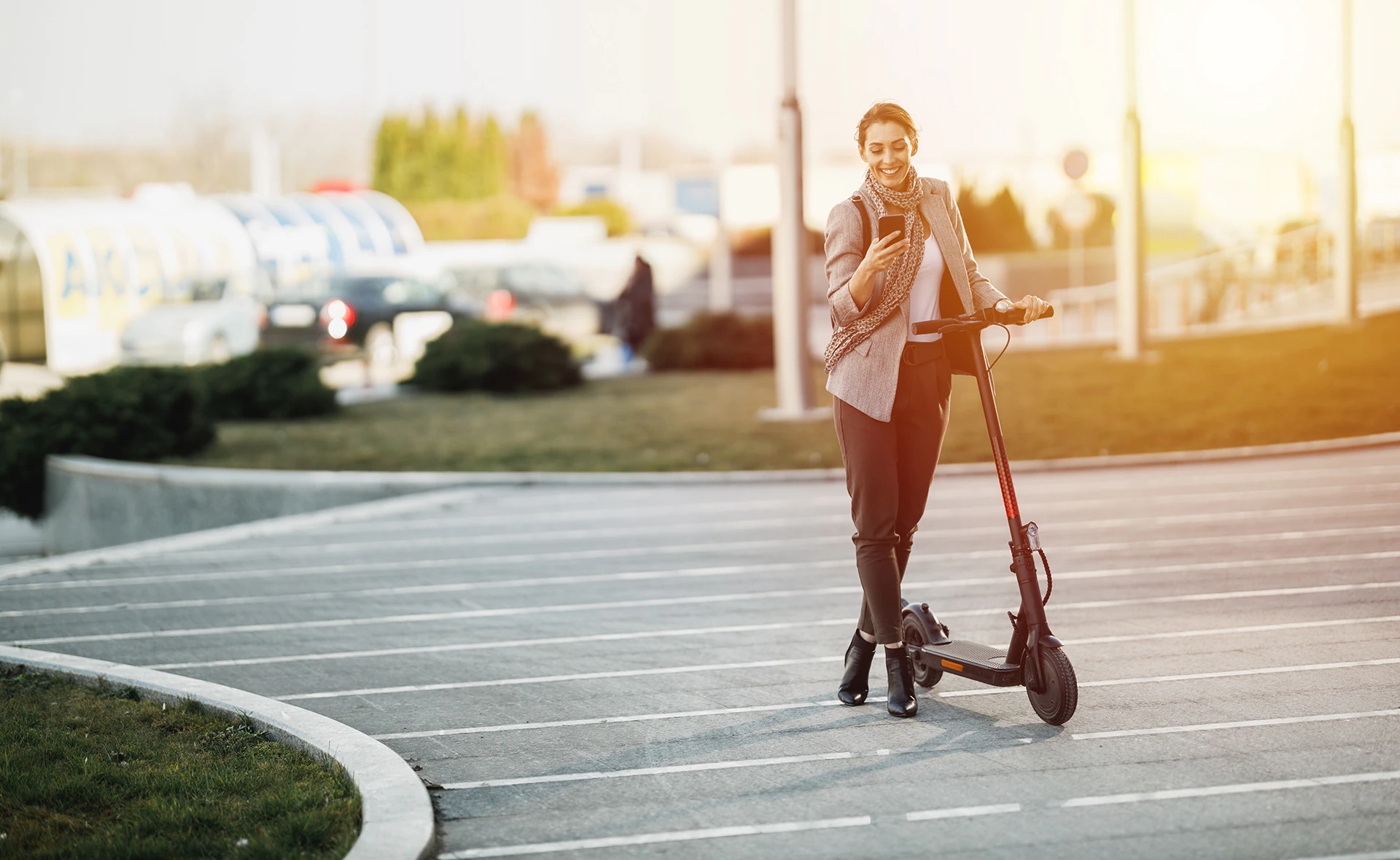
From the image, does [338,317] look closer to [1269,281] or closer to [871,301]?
[1269,281]

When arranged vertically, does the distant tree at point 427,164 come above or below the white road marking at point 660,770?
above

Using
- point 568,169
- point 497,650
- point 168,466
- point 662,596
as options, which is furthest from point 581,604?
point 568,169

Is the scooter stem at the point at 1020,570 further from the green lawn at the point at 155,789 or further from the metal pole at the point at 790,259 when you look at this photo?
the metal pole at the point at 790,259

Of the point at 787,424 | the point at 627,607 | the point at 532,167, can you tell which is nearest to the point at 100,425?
the point at 787,424

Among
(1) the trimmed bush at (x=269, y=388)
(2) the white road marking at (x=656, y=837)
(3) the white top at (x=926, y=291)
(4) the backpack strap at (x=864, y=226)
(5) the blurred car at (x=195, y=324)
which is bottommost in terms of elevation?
(2) the white road marking at (x=656, y=837)

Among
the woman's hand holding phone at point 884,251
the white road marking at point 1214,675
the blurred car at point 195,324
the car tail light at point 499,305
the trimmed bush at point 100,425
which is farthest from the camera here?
the car tail light at point 499,305

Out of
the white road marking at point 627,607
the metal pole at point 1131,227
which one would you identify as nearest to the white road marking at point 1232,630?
the white road marking at point 627,607

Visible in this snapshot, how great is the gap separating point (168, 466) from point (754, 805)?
9.28 metres

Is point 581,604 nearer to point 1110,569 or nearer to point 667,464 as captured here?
point 1110,569

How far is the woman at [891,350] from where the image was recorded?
16.8 feet

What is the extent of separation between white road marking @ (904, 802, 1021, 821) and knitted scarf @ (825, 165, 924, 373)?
1561 mm

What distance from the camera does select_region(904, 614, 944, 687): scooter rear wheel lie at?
5461mm

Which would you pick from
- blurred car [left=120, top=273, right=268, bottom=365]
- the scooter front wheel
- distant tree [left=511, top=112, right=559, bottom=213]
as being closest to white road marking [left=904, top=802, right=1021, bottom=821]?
the scooter front wheel

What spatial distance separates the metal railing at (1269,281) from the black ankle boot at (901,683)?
24.8m
